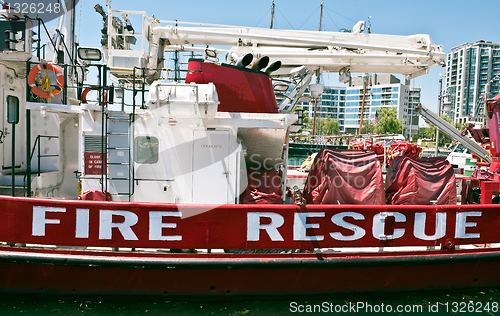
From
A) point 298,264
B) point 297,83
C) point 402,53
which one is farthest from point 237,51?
point 298,264

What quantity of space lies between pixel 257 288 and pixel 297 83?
163 inches

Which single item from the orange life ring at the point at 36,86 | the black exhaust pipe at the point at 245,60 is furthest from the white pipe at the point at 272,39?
the orange life ring at the point at 36,86

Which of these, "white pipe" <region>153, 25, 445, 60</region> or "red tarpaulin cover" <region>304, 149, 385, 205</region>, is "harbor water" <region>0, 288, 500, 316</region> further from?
"white pipe" <region>153, 25, 445, 60</region>

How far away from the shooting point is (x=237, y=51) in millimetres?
6711

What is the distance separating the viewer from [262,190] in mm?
5477

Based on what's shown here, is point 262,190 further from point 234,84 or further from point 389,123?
point 389,123

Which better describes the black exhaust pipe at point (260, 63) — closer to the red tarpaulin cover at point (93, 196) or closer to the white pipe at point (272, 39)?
the white pipe at point (272, 39)

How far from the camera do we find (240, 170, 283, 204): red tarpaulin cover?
5277mm

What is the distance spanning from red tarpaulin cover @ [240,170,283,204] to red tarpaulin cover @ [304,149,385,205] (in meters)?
0.65

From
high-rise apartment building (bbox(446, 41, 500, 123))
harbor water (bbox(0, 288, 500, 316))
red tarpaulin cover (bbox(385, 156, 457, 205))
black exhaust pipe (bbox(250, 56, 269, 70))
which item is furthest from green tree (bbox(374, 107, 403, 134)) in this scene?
harbor water (bbox(0, 288, 500, 316))

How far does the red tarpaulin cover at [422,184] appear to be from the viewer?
5.64 meters

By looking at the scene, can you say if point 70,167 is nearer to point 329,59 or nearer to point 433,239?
point 329,59

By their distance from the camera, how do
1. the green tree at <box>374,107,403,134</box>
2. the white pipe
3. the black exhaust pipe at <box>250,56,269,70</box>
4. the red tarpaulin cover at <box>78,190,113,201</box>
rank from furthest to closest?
the green tree at <box>374,107,403,134</box> < the white pipe < the black exhaust pipe at <box>250,56,269,70</box> < the red tarpaulin cover at <box>78,190,113,201</box>

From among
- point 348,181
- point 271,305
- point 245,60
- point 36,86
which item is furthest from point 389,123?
point 36,86
